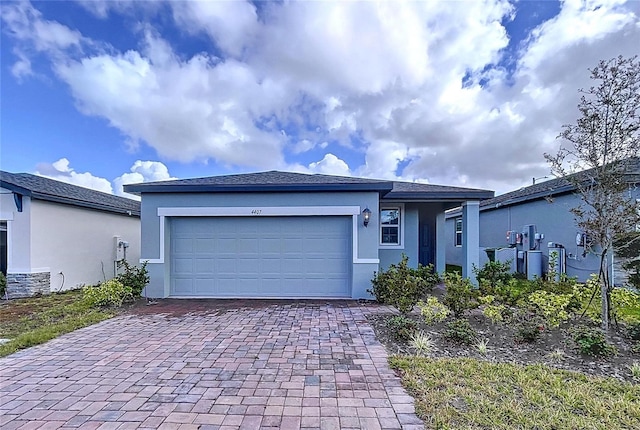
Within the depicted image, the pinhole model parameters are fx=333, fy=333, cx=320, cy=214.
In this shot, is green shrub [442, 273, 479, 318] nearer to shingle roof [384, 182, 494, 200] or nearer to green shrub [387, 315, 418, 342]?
green shrub [387, 315, 418, 342]

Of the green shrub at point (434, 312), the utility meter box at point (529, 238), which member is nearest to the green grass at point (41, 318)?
the green shrub at point (434, 312)

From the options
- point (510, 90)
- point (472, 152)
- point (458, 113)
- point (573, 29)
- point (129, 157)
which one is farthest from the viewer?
point (472, 152)

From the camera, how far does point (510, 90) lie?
10711mm

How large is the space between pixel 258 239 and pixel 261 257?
47 centimetres

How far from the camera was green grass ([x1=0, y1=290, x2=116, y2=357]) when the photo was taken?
Result: 5.00 metres

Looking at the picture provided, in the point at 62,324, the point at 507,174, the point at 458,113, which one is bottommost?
the point at 62,324

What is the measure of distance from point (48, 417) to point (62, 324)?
3867mm

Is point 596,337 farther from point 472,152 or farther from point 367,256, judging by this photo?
point 472,152

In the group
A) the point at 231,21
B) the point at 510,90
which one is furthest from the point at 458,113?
the point at 231,21

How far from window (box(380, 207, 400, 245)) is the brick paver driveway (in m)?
5.22

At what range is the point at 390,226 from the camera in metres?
10.7

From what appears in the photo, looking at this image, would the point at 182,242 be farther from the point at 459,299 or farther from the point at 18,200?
the point at 459,299

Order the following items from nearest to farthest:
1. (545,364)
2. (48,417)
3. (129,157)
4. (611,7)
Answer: (48,417) → (545,364) → (611,7) → (129,157)

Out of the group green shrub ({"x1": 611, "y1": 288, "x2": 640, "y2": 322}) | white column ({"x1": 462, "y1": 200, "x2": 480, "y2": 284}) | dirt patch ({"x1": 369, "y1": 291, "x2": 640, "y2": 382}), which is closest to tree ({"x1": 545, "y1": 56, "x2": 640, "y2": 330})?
green shrub ({"x1": 611, "y1": 288, "x2": 640, "y2": 322})
